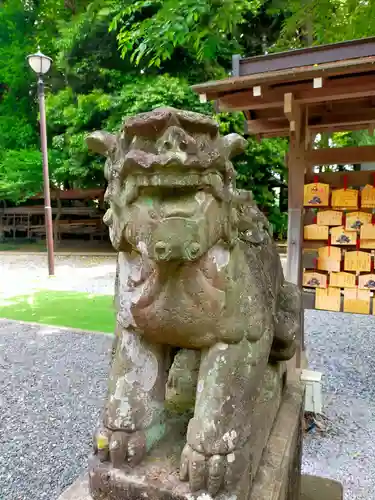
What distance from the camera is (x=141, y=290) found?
111 centimetres

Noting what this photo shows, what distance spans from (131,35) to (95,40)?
724 centimetres

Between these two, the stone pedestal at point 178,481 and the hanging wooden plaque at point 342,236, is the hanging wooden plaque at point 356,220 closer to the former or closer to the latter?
the hanging wooden plaque at point 342,236

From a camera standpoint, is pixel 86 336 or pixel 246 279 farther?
pixel 86 336

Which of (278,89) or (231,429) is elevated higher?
(278,89)

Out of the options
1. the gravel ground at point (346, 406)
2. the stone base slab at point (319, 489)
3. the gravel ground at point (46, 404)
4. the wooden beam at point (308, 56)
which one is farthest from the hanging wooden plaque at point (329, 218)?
the gravel ground at point (46, 404)

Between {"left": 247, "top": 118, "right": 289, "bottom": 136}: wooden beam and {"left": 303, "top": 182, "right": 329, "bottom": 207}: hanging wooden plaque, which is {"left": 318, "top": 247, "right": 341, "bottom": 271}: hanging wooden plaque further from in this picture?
{"left": 247, "top": 118, "right": 289, "bottom": 136}: wooden beam

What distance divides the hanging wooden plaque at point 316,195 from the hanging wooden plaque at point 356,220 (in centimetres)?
16

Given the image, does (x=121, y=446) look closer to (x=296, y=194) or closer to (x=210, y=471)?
(x=210, y=471)

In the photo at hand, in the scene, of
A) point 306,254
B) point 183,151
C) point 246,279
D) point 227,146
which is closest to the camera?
point 183,151

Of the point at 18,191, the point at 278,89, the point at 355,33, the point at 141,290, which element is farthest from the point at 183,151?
the point at 18,191

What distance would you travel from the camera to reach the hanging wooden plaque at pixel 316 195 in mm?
2707

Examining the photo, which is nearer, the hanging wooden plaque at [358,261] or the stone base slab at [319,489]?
the stone base slab at [319,489]

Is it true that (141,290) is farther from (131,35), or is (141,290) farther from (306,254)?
(131,35)

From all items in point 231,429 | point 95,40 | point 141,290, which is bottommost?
point 231,429
